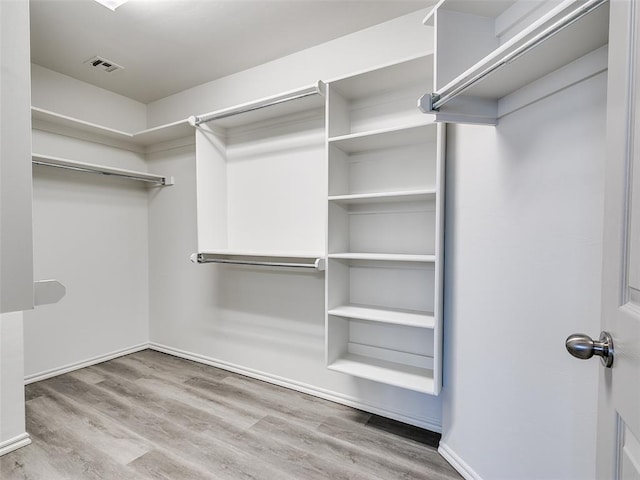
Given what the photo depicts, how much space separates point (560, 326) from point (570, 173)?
542 millimetres

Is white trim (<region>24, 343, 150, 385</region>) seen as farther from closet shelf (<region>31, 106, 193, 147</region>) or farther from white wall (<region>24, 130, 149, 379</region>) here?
closet shelf (<region>31, 106, 193, 147</region>)

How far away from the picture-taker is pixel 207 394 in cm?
245

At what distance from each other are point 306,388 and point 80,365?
208cm

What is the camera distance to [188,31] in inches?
87.1

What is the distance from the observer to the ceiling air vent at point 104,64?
8.40ft

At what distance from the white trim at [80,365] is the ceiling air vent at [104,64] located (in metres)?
2.52

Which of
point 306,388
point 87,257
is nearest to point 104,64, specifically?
point 87,257

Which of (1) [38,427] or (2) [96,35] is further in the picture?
(2) [96,35]

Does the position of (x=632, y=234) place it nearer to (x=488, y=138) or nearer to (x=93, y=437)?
(x=488, y=138)

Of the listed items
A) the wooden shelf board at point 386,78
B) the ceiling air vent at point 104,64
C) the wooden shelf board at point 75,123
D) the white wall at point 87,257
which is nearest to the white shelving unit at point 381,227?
the wooden shelf board at point 386,78

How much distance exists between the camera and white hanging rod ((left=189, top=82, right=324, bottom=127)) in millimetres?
2024

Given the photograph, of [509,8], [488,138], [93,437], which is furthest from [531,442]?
[93,437]

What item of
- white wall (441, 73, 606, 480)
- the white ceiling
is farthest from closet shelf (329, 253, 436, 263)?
the white ceiling

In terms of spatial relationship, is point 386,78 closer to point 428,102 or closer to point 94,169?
point 428,102
